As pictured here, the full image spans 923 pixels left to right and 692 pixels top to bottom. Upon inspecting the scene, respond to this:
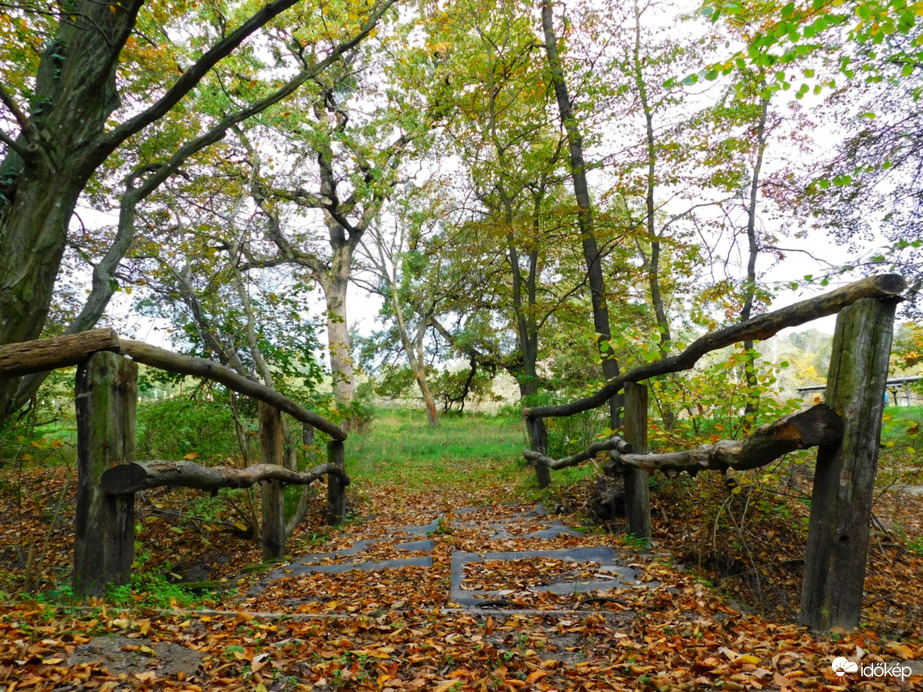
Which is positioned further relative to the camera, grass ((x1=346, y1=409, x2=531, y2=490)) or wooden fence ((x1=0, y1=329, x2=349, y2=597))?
grass ((x1=346, y1=409, x2=531, y2=490))

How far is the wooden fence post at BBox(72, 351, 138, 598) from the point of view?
8.50 feet

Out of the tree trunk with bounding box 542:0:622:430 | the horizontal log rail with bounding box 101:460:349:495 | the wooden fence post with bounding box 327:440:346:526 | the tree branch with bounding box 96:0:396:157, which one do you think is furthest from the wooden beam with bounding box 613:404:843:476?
the tree trunk with bounding box 542:0:622:430

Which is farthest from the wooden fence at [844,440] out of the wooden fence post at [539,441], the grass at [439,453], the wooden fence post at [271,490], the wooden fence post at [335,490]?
the grass at [439,453]

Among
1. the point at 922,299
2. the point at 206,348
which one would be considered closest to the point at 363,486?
the point at 206,348

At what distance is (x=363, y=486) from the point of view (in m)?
9.00

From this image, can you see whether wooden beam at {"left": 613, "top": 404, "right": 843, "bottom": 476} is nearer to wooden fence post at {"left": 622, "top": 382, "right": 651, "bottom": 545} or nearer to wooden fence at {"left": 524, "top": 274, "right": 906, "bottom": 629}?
wooden fence at {"left": 524, "top": 274, "right": 906, "bottom": 629}

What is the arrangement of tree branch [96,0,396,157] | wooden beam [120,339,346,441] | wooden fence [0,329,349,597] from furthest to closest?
1. tree branch [96,0,396,157]
2. wooden beam [120,339,346,441]
3. wooden fence [0,329,349,597]

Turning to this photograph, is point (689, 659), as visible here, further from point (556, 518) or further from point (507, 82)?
point (507, 82)

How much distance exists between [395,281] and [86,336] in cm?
1695

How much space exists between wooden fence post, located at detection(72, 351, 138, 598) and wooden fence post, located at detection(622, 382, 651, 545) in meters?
3.43

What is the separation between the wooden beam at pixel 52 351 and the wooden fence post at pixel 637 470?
354 centimetres

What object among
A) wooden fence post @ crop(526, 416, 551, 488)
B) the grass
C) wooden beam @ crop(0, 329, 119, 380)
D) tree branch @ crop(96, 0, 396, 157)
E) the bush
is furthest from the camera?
the grass

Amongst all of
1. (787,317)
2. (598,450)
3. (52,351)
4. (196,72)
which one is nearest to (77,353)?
(52,351)

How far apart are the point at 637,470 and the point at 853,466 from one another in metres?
2.08
